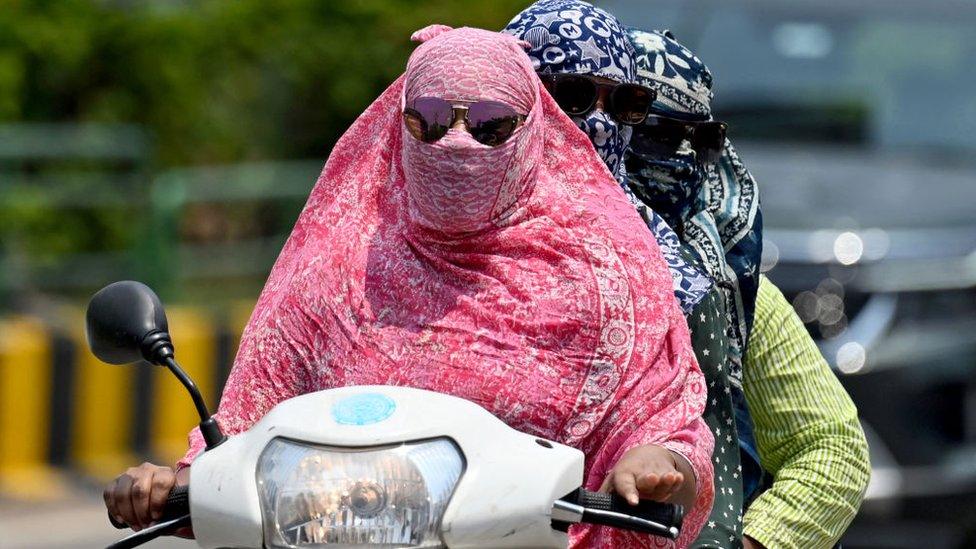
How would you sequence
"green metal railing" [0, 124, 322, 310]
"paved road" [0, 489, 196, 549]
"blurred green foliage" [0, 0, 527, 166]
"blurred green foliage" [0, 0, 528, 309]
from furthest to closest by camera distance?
1. "blurred green foliage" [0, 0, 527, 166]
2. "blurred green foliage" [0, 0, 528, 309]
3. "green metal railing" [0, 124, 322, 310]
4. "paved road" [0, 489, 196, 549]

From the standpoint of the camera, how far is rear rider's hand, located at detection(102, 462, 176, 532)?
96.7 inches

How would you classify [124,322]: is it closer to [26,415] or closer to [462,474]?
[462,474]

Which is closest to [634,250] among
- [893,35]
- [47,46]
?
[893,35]

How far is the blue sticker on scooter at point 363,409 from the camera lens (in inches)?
89.7

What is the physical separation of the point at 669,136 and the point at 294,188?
7672 mm

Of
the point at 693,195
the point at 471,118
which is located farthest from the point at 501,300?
the point at 693,195

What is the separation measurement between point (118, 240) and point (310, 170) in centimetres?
150

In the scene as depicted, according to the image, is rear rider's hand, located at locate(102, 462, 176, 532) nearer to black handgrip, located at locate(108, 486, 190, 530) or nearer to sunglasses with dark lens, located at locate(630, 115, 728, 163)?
black handgrip, located at locate(108, 486, 190, 530)

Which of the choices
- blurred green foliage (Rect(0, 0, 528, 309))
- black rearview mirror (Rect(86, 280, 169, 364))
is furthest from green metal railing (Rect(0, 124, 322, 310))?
black rearview mirror (Rect(86, 280, 169, 364))

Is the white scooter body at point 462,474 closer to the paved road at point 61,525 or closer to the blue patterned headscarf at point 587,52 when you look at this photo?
the blue patterned headscarf at point 587,52

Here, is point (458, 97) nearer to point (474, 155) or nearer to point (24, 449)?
point (474, 155)

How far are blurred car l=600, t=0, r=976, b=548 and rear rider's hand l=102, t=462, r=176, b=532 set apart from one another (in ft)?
14.5

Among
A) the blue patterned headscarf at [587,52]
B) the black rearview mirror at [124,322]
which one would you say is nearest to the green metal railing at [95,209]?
the blue patterned headscarf at [587,52]

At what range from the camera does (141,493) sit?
246 cm
